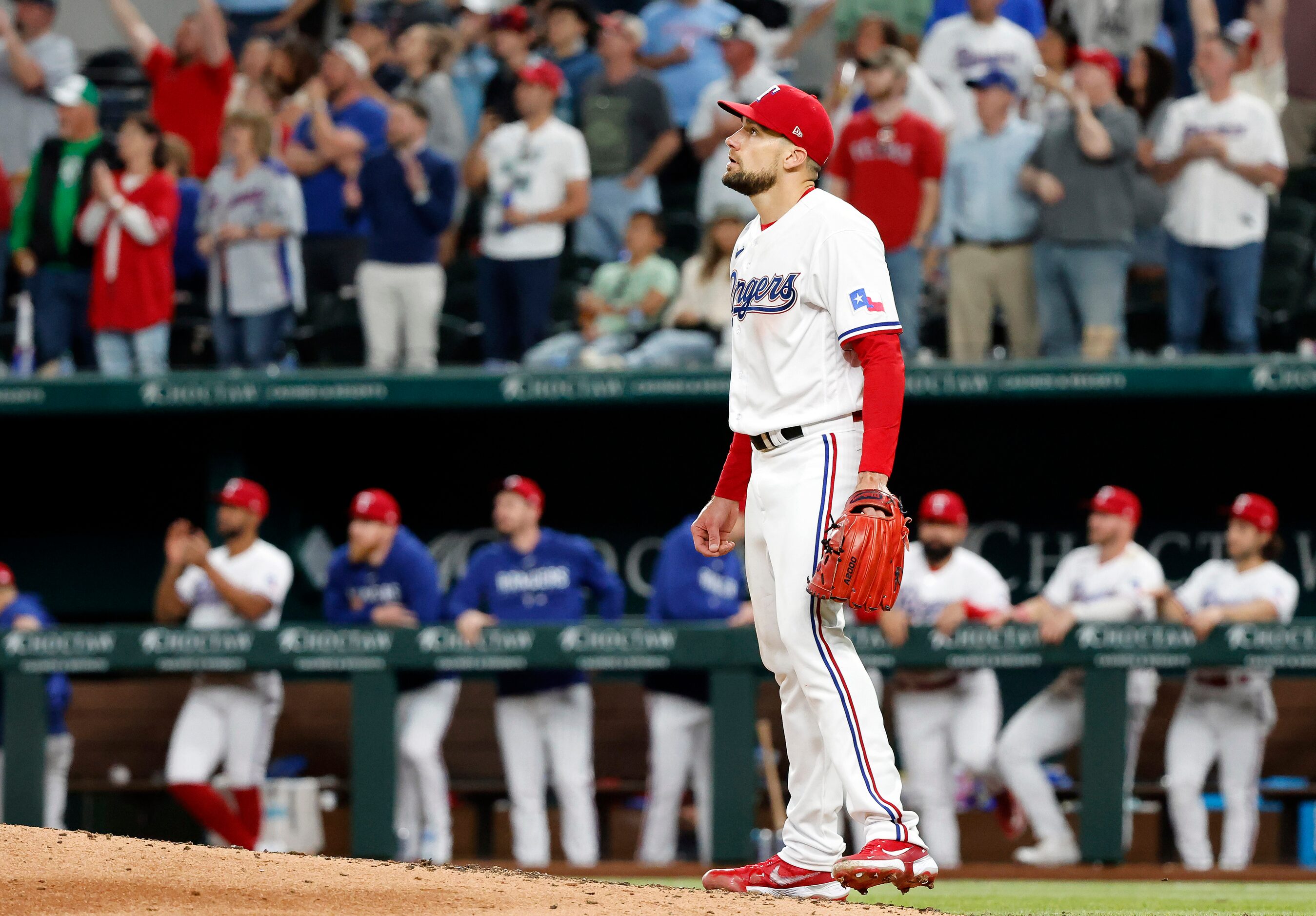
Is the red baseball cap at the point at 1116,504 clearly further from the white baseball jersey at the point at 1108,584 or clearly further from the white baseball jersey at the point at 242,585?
the white baseball jersey at the point at 242,585

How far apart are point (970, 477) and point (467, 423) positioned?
2.77 m

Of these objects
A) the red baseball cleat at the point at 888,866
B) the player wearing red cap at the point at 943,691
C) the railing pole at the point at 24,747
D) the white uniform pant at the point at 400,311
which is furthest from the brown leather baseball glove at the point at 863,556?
the white uniform pant at the point at 400,311

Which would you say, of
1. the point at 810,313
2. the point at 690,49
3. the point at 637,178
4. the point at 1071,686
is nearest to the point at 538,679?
the point at 1071,686

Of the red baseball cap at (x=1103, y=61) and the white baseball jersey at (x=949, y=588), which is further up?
the red baseball cap at (x=1103, y=61)

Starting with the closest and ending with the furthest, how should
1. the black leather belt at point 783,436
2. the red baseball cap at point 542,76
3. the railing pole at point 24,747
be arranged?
the black leather belt at point 783,436 < the railing pole at point 24,747 < the red baseball cap at point 542,76

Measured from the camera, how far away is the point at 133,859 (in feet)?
13.6

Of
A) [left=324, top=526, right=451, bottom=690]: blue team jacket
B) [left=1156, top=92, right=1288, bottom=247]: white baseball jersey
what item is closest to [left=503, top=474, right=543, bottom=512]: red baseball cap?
[left=324, top=526, right=451, bottom=690]: blue team jacket

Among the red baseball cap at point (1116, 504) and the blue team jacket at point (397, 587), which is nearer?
the red baseball cap at point (1116, 504)

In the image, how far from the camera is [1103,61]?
838 centimetres

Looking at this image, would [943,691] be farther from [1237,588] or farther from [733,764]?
[1237,588]

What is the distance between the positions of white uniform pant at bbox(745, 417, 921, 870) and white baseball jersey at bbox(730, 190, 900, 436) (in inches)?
2.9

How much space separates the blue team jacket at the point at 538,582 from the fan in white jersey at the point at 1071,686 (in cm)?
177

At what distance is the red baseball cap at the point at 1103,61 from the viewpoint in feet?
27.5

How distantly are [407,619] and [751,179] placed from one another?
3.92 metres
